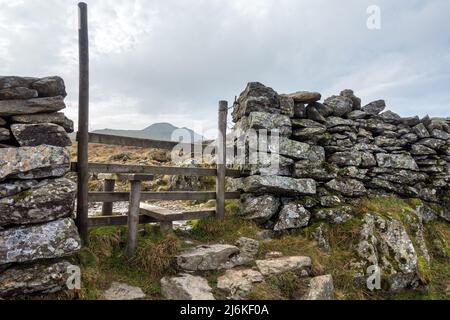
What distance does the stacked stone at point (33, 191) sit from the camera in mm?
4973

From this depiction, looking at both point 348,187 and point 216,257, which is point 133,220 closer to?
point 216,257

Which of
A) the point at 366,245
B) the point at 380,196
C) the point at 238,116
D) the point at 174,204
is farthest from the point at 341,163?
the point at 174,204

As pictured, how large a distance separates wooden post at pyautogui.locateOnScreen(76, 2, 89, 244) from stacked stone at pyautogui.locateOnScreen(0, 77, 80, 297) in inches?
19.0

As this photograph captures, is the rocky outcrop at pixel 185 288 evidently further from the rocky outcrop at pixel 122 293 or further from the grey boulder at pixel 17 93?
the grey boulder at pixel 17 93

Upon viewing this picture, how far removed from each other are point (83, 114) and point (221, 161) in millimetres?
3686

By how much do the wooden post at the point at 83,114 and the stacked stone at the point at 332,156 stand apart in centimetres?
418

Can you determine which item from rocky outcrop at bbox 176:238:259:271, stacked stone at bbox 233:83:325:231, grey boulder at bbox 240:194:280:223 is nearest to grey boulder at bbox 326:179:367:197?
stacked stone at bbox 233:83:325:231

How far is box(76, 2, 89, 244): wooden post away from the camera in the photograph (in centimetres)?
627

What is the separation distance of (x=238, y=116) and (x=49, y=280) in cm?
663

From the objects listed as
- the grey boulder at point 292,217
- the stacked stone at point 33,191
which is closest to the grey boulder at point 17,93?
the stacked stone at point 33,191

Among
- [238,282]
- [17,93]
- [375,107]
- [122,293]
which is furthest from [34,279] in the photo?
[375,107]

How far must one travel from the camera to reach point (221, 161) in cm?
831
